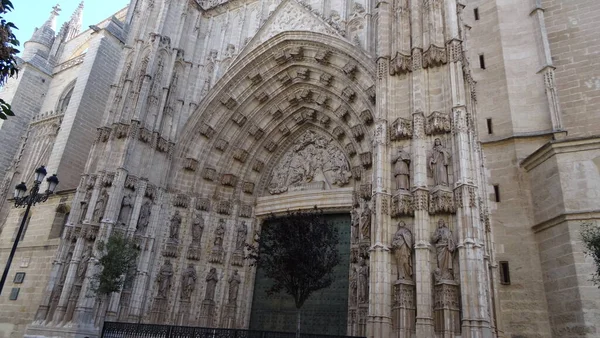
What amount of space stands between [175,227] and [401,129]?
8478 millimetres

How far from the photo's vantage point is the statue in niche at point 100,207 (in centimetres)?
1319

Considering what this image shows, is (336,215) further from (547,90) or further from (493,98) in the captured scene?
(547,90)

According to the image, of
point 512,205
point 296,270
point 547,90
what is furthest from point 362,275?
point 547,90

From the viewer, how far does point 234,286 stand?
14.3 meters

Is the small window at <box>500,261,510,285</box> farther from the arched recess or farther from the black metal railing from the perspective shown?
the arched recess

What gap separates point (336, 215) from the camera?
14.2m

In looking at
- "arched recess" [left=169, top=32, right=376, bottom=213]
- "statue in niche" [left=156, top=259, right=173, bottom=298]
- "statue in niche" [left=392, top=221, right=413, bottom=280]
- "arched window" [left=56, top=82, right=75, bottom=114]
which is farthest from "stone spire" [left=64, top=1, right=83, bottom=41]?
"statue in niche" [left=392, top=221, right=413, bottom=280]

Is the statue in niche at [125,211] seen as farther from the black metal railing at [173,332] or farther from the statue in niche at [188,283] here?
the black metal railing at [173,332]

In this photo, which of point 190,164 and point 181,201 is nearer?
point 181,201

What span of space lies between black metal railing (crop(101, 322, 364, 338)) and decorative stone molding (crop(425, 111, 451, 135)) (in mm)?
5211

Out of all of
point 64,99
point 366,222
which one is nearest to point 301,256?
point 366,222

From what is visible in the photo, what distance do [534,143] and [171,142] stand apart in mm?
11536

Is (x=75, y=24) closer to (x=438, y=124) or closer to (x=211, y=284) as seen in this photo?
(x=211, y=284)

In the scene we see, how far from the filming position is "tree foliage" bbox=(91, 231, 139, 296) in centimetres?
1109
